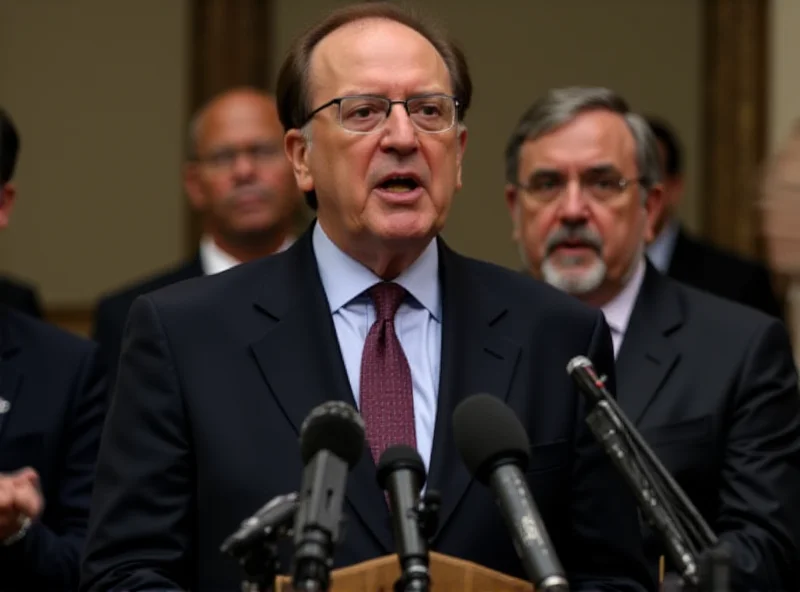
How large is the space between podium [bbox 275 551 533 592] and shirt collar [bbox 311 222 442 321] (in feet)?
2.42

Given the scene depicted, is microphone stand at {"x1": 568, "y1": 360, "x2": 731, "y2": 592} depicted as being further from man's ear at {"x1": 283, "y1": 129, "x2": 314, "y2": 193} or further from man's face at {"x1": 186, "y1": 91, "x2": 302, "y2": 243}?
man's face at {"x1": 186, "y1": 91, "x2": 302, "y2": 243}

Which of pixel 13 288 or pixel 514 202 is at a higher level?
pixel 514 202

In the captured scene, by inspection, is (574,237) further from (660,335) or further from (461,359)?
(461,359)

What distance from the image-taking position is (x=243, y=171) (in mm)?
5949

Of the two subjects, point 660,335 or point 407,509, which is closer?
point 407,509

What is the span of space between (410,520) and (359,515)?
760mm

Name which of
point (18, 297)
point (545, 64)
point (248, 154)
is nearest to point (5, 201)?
point (248, 154)

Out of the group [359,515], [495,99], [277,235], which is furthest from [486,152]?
[359,515]

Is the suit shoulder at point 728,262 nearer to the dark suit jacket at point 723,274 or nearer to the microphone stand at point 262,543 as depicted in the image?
the dark suit jacket at point 723,274

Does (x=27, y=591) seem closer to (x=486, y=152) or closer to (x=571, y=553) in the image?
(x=571, y=553)

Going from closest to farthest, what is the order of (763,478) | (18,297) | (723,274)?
1. (763,478)
2. (18,297)
3. (723,274)

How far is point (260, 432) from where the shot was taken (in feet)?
10.2

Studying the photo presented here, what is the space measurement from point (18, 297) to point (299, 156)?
3.00 meters

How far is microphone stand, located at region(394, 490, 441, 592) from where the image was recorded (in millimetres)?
2184
